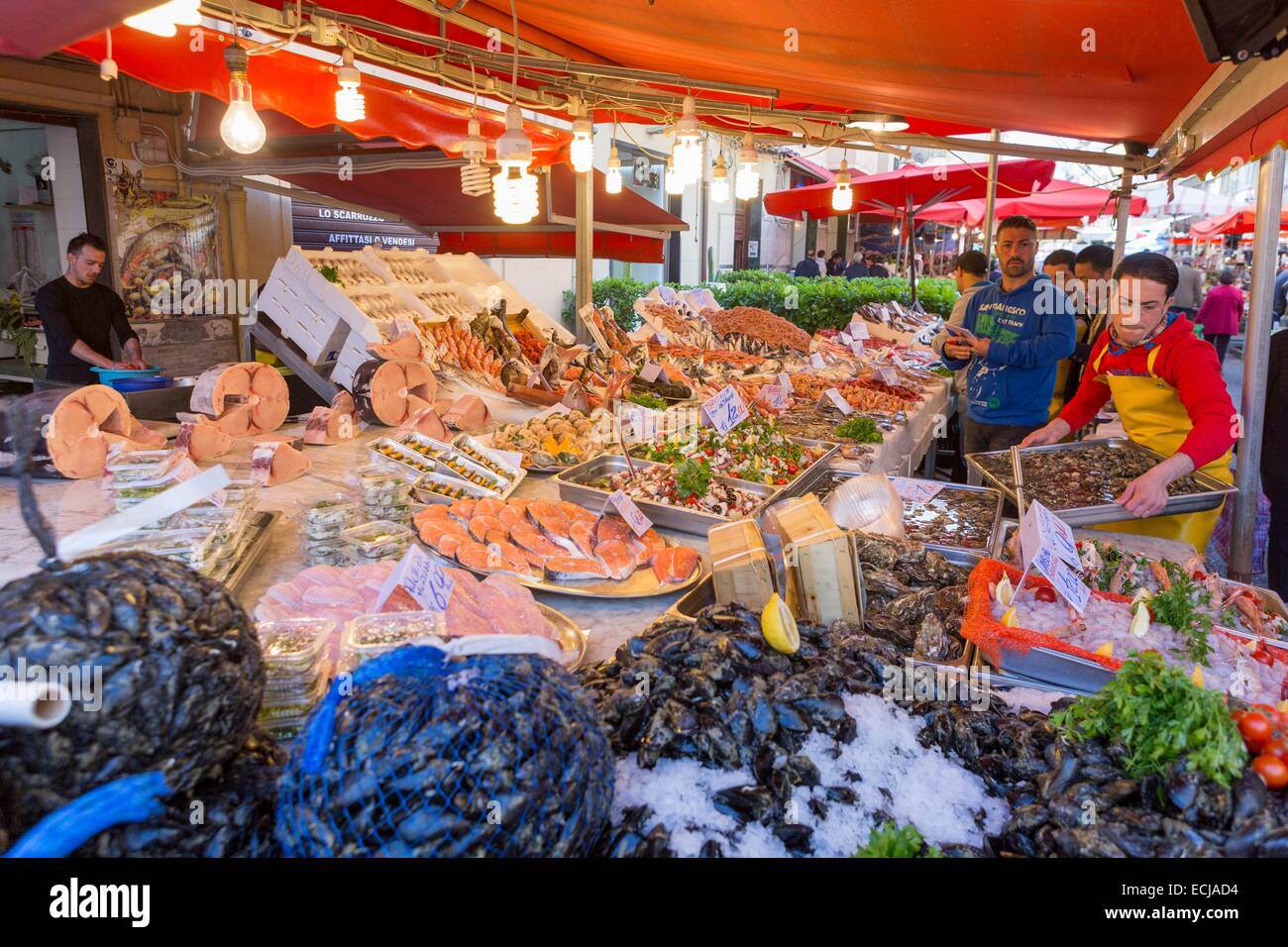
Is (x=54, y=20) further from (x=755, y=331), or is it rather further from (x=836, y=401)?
(x=755, y=331)

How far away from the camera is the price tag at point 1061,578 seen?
2.37m

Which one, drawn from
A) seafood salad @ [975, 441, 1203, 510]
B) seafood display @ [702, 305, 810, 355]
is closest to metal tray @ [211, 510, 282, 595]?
seafood salad @ [975, 441, 1203, 510]

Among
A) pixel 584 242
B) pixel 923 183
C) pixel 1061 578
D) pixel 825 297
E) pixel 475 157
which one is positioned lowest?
pixel 1061 578

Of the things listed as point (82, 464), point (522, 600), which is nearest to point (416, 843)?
point (522, 600)

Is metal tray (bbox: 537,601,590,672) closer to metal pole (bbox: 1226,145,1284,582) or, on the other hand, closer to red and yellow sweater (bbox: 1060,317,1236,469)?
red and yellow sweater (bbox: 1060,317,1236,469)

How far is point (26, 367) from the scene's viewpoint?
896 cm

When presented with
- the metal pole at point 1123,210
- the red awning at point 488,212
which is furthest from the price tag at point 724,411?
the red awning at point 488,212

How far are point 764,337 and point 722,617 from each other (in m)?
6.69

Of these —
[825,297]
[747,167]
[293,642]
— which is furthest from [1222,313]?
[293,642]

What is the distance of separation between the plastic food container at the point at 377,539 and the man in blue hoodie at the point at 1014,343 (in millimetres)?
3934

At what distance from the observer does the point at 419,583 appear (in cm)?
199

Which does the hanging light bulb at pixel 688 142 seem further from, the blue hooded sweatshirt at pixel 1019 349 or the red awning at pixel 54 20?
the red awning at pixel 54 20

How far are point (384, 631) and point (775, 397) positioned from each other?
4.16 metres

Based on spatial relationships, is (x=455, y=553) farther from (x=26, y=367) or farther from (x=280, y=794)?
(x=26, y=367)
